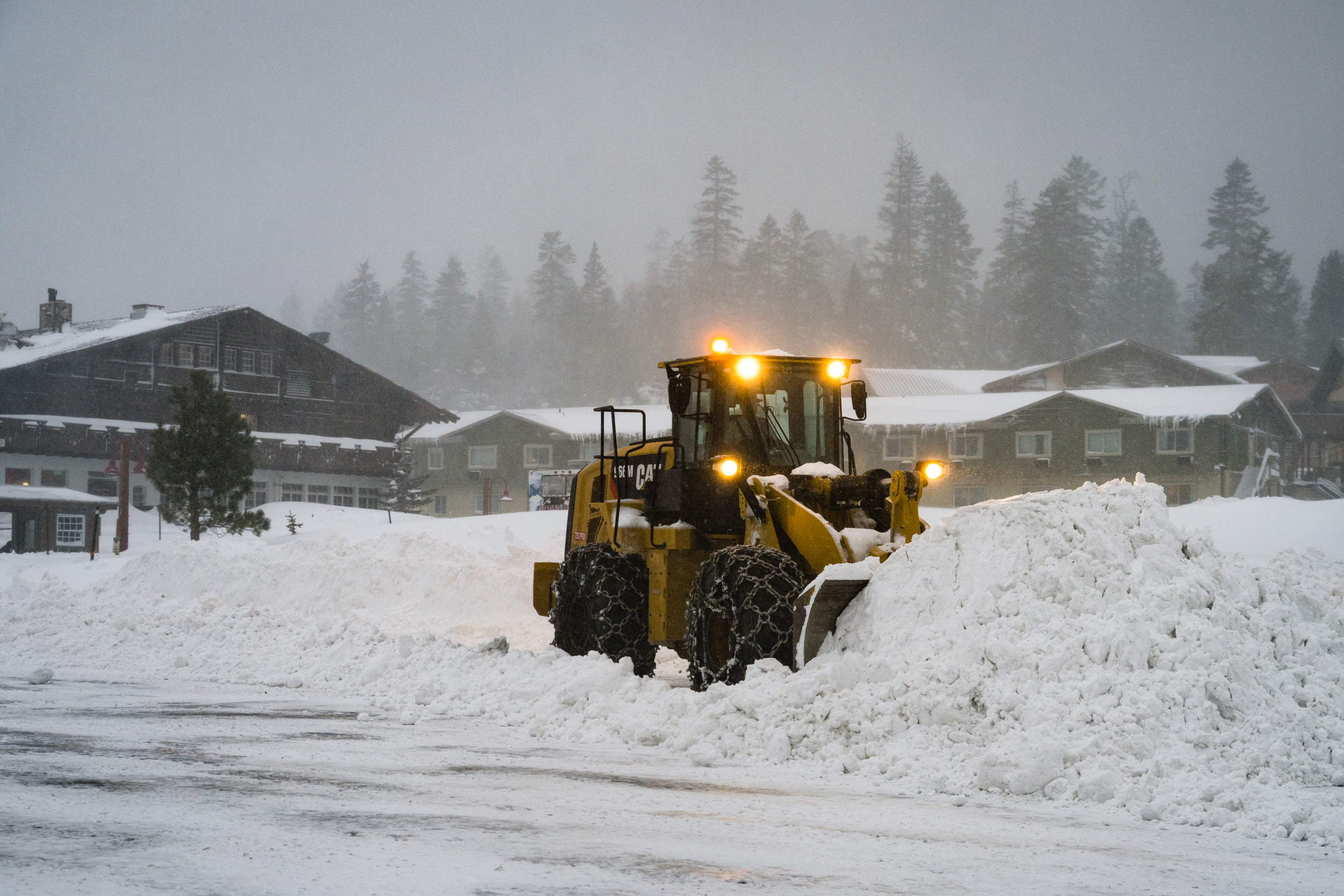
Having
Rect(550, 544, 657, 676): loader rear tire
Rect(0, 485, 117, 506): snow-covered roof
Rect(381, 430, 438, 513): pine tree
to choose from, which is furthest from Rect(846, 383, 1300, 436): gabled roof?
Rect(550, 544, 657, 676): loader rear tire

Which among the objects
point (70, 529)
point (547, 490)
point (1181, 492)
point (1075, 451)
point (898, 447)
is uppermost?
point (898, 447)

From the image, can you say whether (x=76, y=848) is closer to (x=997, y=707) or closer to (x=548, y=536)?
(x=997, y=707)

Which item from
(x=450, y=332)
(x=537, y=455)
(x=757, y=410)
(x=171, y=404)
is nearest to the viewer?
(x=757, y=410)

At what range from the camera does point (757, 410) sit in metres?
11.3

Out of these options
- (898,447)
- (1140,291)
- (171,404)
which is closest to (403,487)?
(171,404)

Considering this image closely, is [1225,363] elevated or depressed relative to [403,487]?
elevated

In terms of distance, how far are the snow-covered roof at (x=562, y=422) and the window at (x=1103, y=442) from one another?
1655 centimetres

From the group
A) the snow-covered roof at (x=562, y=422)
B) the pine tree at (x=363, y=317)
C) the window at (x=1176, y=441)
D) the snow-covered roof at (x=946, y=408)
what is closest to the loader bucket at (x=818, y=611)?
the snow-covered roof at (x=946, y=408)

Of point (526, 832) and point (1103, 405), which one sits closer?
point (526, 832)

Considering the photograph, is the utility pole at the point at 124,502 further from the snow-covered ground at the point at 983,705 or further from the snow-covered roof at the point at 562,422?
the snow-covered roof at the point at 562,422

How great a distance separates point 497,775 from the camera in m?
7.42

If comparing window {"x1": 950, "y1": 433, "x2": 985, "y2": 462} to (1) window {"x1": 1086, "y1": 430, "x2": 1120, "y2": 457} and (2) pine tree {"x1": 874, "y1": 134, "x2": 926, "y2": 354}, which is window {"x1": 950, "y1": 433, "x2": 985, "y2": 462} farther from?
(2) pine tree {"x1": 874, "y1": 134, "x2": 926, "y2": 354}

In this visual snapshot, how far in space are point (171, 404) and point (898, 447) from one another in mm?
27678

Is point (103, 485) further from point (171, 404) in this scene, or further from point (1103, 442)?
point (1103, 442)
